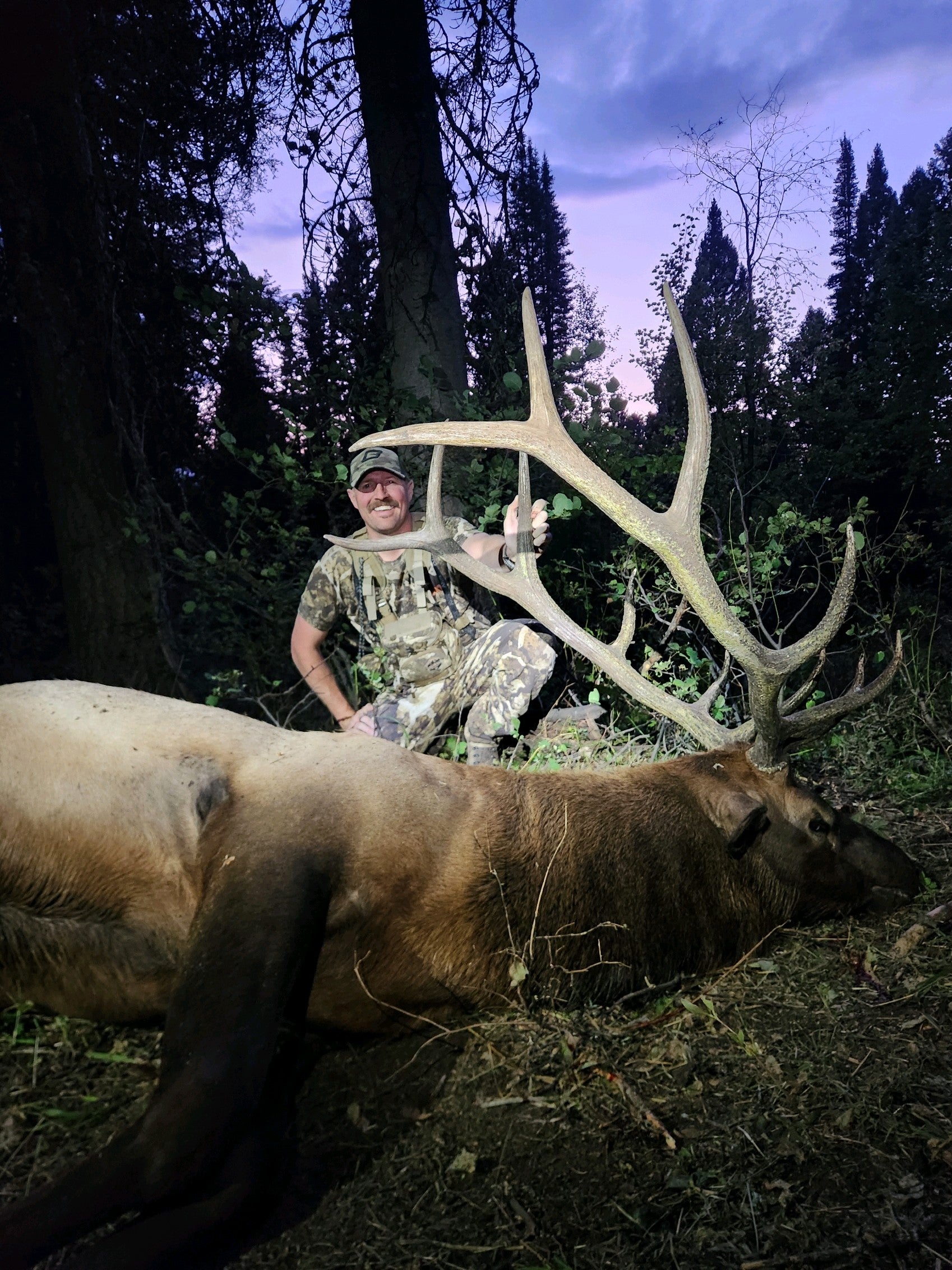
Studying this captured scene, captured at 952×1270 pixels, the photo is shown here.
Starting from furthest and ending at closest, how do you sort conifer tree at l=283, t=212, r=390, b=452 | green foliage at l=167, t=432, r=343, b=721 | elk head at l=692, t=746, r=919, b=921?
conifer tree at l=283, t=212, r=390, b=452 → green foliage at l=167, t=432, r=343, b=721 → elk head at l=692, t=746, r=919, b=921

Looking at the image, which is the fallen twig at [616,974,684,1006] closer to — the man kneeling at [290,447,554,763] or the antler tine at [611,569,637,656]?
the antler tine at [611,569,637,656]

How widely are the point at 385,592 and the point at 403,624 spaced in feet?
0.58

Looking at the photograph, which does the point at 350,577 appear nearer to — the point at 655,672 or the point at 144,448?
the point at 655,672

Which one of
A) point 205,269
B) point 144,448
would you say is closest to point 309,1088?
point 144,448

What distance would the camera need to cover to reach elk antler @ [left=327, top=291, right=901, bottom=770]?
85.0 inches

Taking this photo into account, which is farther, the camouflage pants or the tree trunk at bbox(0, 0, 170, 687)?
the tree trunk at bbox(0, 0, 170, 687)

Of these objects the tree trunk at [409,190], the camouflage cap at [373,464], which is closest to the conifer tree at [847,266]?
the tree trunk at [409,190]

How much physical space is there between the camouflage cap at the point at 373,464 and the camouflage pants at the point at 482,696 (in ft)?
2.91

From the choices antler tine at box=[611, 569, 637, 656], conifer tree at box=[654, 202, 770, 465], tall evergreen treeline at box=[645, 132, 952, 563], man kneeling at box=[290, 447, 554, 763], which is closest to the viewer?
antler tine at box=[611, 569, 637, 656]

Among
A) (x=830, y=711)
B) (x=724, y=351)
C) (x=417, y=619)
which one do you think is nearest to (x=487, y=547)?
(x=417, y=619)

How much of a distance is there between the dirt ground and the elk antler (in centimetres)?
68

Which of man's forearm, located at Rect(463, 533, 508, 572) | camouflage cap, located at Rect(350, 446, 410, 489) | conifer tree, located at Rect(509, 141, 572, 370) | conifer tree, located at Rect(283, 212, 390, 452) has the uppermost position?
conifer tree, located at Rect(509, 141, 572, 370)

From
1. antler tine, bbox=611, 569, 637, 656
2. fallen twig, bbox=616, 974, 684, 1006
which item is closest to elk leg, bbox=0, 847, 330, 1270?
fallen twig, bbox=616, 974, 684, 1006

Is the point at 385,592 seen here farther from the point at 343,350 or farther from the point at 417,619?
the point at 343,350
